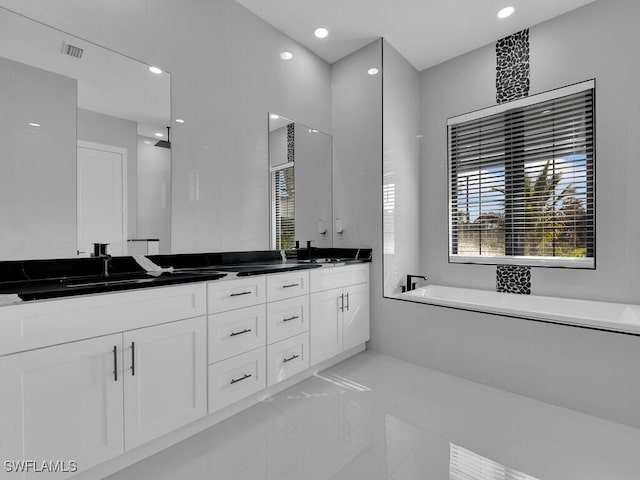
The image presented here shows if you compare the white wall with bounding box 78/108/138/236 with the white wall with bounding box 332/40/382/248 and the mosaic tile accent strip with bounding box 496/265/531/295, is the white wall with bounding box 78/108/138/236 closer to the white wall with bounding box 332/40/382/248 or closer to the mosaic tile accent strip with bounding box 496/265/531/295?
the white wall with bounding box 332/40/382/248

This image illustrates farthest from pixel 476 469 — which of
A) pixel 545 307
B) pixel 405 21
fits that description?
pixel 405 21

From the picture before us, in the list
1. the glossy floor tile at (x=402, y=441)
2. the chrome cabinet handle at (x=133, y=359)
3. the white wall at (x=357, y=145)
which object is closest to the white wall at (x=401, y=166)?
the white wall at (x=357, y=145)

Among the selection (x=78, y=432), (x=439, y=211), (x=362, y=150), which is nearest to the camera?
(x=78, y=432)

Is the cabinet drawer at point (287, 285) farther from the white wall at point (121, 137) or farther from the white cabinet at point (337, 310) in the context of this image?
the white wall at point (121, 137)

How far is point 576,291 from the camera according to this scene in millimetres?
2539

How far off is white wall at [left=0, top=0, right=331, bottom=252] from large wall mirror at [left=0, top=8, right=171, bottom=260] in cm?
10

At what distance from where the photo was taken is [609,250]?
2383mm

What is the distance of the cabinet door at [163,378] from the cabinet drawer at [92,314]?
57 mm

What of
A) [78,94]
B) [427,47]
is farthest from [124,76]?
[427,47]

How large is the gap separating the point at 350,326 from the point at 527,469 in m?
1.50

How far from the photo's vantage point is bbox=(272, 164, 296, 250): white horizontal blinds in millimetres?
2723

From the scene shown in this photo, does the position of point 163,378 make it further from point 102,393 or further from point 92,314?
point 92,314

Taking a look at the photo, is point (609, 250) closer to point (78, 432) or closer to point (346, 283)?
point (346, 283)

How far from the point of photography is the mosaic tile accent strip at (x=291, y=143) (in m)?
2.82
